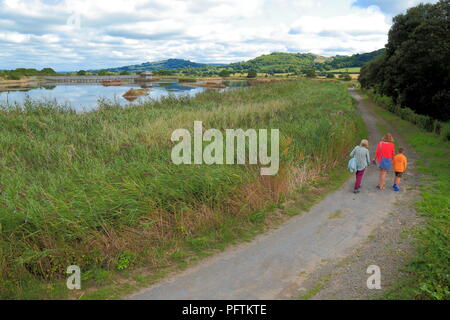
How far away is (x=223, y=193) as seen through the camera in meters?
7.57

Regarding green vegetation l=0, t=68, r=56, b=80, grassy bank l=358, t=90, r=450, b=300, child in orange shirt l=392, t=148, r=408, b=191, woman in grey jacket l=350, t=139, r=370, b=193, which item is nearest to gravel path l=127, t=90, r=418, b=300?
grassy bank l=358, t=90, r=450, b=300

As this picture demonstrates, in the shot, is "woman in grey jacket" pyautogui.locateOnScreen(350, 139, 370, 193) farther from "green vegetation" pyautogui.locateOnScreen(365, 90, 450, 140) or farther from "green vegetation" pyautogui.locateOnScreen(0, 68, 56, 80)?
"green vegetation" pyautogui.locateOnScreen(0, 68, 56, 80)

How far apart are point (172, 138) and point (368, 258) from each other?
305 inches

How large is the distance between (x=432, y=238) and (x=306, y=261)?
223 cm

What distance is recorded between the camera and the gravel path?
4.92 meters

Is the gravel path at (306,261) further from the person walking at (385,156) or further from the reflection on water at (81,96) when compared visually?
the reflection on water at (81,96)

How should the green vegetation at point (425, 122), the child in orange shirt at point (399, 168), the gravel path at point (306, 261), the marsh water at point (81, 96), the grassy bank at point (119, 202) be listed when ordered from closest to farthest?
the gravel path at point (306, 261) → the grassy bank at point (119, 202) → the child in orange shirt at point (399, 168) → the green vegetation at point (425, 122) → the marsh water at point (81, 96)

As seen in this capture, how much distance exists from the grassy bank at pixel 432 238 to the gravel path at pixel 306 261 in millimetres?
331

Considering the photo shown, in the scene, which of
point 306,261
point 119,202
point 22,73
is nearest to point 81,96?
point 119,202

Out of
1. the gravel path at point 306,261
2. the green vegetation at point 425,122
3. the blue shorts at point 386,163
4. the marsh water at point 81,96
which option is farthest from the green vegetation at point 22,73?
the gravel path at point 306,261

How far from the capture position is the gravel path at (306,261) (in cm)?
492

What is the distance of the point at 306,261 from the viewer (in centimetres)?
581
